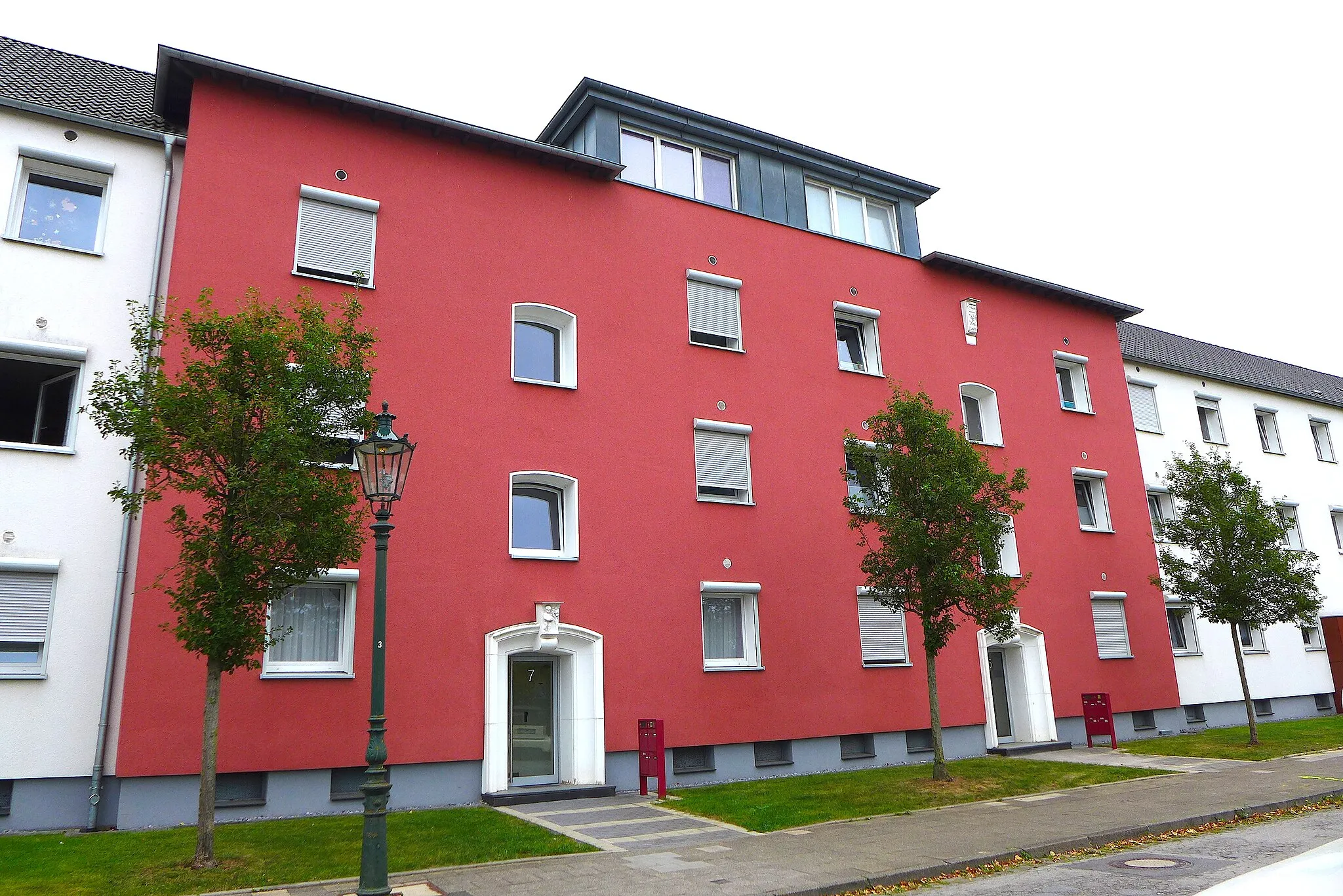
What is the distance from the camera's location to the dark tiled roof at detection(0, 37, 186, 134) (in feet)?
49.7

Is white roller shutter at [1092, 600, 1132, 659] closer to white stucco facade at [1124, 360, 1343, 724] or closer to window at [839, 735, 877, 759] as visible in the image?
white stucco facade at [1124, 360, 1343, 724]

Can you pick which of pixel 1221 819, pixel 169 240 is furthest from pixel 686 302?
pixel 1221 819

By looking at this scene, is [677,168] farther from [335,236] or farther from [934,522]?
[934,522]

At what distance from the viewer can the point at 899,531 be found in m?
15.3

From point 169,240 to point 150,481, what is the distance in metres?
5.70

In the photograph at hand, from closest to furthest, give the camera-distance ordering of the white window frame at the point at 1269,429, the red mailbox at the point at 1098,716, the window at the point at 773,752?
the window at the point at 773,752, the red mailbox at the point at 1098,716, the white window frame at the point at 1269,429

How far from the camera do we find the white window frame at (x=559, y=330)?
1656cm

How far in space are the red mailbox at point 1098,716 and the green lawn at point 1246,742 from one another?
0.49 metres

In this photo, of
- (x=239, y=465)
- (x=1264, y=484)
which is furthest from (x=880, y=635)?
(x=1264, y=484)

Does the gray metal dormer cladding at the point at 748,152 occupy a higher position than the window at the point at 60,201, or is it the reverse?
the gray metal dormer cladding at the point at 748,152

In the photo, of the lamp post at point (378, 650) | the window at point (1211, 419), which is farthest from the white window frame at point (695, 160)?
the window at point (1211, 419)

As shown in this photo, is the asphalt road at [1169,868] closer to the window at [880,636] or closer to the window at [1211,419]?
the window at [880,636]

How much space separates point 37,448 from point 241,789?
5.73 metres

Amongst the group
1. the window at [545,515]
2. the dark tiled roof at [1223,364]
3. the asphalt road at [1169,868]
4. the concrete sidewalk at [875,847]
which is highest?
the dark tiled roof at [1223,364]
